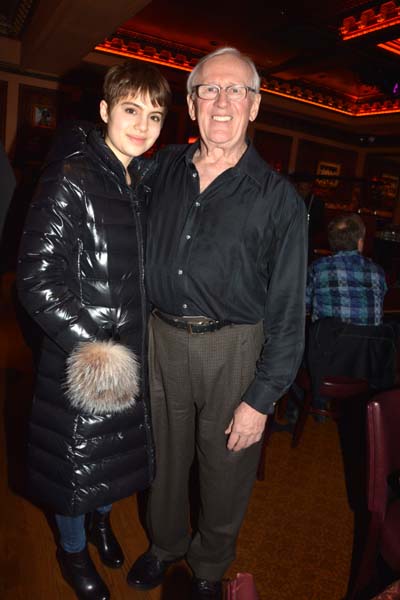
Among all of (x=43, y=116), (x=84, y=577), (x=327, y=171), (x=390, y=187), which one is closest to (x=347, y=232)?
(x=84, y=577)

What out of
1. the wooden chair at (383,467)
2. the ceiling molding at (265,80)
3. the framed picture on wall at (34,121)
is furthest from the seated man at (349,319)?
the framed picture on wall at (34,121)

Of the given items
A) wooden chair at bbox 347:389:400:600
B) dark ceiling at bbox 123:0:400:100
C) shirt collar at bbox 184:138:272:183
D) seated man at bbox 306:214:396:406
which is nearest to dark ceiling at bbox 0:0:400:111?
dark ceiling at bbox 123:0:400:100

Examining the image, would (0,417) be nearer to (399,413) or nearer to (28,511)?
(28,511)

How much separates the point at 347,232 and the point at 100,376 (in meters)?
1.94

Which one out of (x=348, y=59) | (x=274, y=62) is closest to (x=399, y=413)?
(x=348, y=59)

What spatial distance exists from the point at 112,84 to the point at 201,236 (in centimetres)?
52

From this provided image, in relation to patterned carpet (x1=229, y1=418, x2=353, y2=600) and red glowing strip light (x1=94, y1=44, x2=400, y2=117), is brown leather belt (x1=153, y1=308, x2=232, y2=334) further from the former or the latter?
red glowing strip light (x1=94, y1=44, x2=400, y2=117)

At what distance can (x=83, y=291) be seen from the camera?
1.25 metres

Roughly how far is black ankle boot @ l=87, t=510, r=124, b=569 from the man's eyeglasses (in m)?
1.60

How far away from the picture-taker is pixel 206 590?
1594 mm

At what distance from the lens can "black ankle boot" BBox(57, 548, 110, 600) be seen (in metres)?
1.50

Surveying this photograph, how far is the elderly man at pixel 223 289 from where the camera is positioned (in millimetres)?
1362

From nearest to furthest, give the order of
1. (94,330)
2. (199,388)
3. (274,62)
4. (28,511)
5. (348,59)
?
(94,330), (199,388), (28,511), (348,59), (274,62)

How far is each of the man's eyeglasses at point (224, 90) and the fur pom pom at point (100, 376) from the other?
0.86 meters
